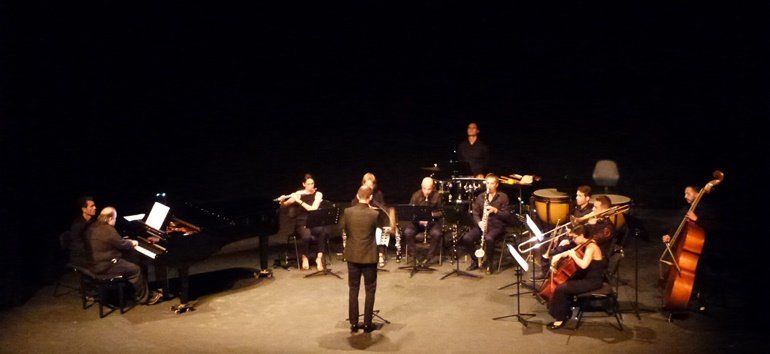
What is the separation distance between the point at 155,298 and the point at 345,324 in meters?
A: 2.38

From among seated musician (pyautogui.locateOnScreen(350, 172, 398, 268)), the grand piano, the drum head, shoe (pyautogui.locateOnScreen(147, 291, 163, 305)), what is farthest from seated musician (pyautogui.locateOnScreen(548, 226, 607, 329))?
shoe (pyautogui.locateOnScreen(147, 291, 163, 305))

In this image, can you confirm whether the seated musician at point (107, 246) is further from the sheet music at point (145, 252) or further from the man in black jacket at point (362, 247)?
the man in black jacket at point (362, 247)

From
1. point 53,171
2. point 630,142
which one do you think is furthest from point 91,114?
point 630,142

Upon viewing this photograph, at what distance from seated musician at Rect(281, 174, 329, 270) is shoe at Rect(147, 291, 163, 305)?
202 centimetres

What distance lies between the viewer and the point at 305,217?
9812 mm

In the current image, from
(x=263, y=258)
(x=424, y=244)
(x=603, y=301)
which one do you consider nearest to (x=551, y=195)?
(x=424, y=244)

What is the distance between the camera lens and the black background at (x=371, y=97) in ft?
40.0

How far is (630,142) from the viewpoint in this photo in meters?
13.4

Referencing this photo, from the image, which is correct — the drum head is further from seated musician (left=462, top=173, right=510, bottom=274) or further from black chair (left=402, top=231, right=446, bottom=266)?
black chair (left=402, top=231, right=446, bottom=266)

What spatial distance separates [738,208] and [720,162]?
114cm

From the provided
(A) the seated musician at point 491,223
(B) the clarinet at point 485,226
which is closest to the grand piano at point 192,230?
(A) the seated musician at point 491,223

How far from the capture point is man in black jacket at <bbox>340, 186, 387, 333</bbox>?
23.4 ft

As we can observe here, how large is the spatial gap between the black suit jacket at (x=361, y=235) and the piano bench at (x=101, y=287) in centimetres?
276

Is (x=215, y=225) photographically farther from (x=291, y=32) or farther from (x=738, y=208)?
(x=738, y=208)
